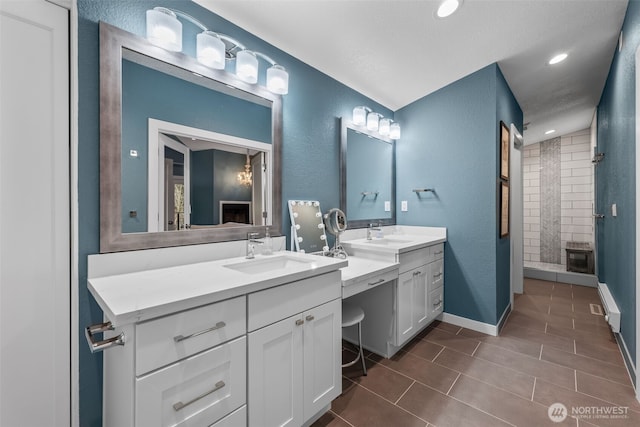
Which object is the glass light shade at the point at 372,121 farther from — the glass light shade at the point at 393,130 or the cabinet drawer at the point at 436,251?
the cabinet drawer at the point at 436,251

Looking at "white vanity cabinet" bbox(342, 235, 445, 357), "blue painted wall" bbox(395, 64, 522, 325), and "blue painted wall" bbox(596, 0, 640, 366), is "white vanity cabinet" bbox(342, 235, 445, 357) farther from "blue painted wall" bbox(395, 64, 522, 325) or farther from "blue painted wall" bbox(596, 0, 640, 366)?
"blue painted wall" bbox(596, 0, 640, 366)

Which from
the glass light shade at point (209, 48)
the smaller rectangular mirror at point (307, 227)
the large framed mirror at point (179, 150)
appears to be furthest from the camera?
the smaller rectangular mirror at point (307, 227)

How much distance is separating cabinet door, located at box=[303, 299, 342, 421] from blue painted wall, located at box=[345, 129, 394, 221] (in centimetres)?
124

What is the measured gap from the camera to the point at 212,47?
1.45m

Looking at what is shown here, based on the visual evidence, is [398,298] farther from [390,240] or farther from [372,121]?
[372,121]

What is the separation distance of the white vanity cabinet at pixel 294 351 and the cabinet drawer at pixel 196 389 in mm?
62

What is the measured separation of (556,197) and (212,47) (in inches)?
225

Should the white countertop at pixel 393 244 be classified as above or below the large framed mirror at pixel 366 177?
below

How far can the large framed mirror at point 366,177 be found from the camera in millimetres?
2457

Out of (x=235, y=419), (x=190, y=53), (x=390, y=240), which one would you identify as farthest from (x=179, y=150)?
(x=390, y=240)

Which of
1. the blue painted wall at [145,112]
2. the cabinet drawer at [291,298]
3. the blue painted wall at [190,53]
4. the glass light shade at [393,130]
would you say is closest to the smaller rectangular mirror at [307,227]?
the blue painted wall at [190,53]

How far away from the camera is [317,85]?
221 cm

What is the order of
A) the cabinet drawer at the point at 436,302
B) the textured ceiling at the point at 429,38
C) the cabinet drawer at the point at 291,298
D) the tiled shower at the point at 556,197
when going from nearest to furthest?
the cabinet drawer at the point at 291,298 < the textured ceiling at the point at 429,38 < the cabinet drawer at the point at 436,302 < the tiled shower at the point at 556,197

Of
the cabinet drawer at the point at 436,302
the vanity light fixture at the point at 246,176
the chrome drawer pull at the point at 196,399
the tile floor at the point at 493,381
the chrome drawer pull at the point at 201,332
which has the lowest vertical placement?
the tile floor at the point at 493,381
